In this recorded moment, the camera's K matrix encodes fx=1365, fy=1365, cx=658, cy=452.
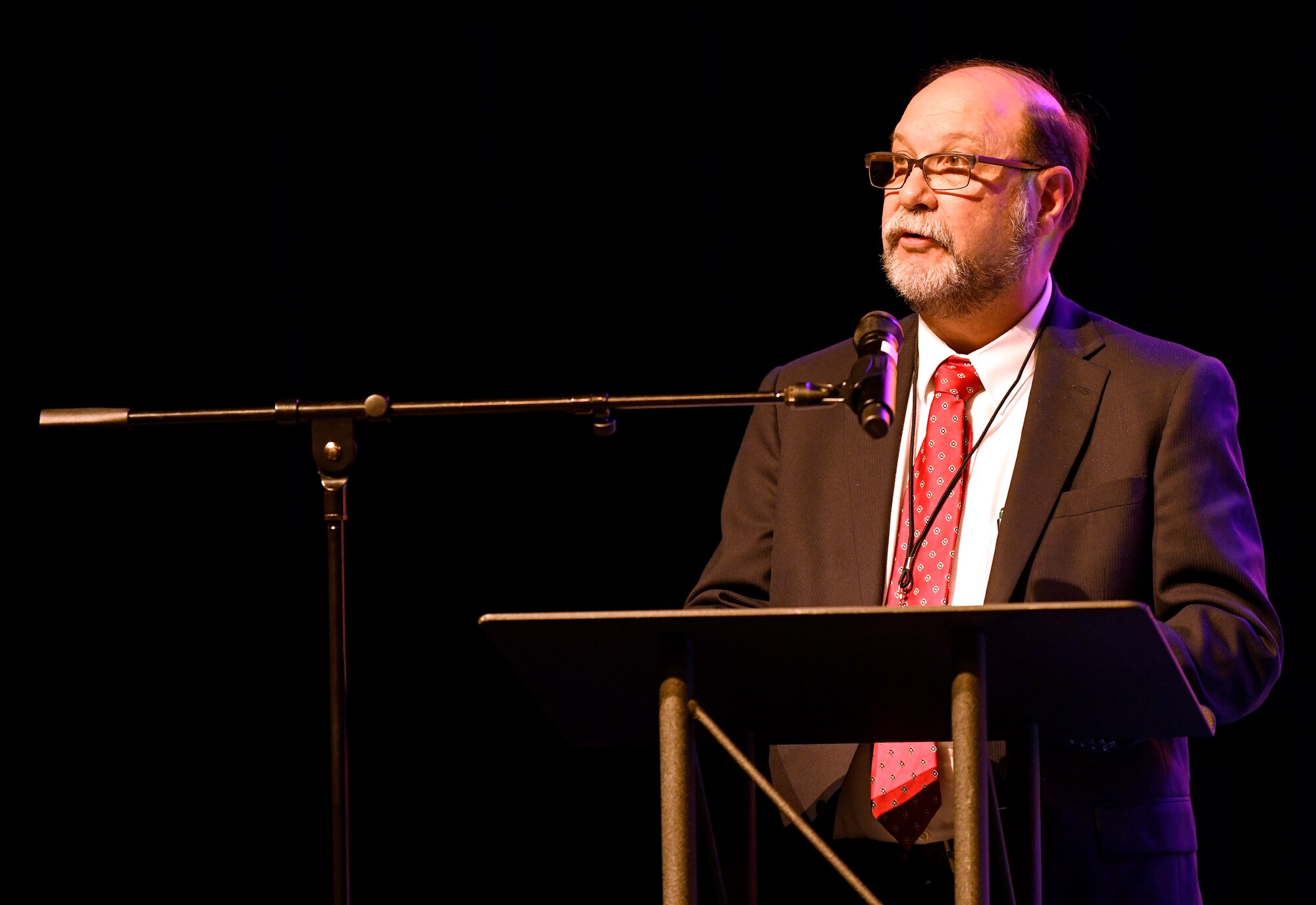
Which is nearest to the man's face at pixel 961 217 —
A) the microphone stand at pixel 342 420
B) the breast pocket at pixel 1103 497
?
the breast pocket at pixel 1103 497

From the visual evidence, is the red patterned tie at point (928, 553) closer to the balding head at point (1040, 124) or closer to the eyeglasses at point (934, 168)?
the eyeglasses at point (934, 168)

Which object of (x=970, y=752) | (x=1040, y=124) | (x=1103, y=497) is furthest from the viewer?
(x=1040, y=124)

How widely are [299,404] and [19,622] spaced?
1.71 metres

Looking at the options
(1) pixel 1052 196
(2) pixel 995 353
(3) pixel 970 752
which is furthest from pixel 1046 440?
(3) pixel 970 752

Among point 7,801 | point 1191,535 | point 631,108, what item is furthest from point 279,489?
point 1191,535

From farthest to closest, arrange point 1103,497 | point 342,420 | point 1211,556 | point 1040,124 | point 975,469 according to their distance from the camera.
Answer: point 1040,124 < point 975,469 < point 1103,497 < point 1211,556 < point 342,420

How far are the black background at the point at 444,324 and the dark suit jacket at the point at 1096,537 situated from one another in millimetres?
750

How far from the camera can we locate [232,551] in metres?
3.20

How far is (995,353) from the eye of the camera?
2396 mm

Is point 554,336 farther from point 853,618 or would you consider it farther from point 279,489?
point 853,618

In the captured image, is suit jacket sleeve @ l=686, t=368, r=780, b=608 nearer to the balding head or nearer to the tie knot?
the tie knot

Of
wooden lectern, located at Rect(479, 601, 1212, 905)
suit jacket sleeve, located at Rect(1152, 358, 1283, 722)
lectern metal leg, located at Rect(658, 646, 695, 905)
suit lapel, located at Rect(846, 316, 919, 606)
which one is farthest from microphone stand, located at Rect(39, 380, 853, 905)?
suit jacket sleeve, located at Rect(1152, 358, 1283, 722)

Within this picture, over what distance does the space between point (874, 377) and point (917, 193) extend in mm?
923

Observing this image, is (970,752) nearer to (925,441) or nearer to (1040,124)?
(925,441)
